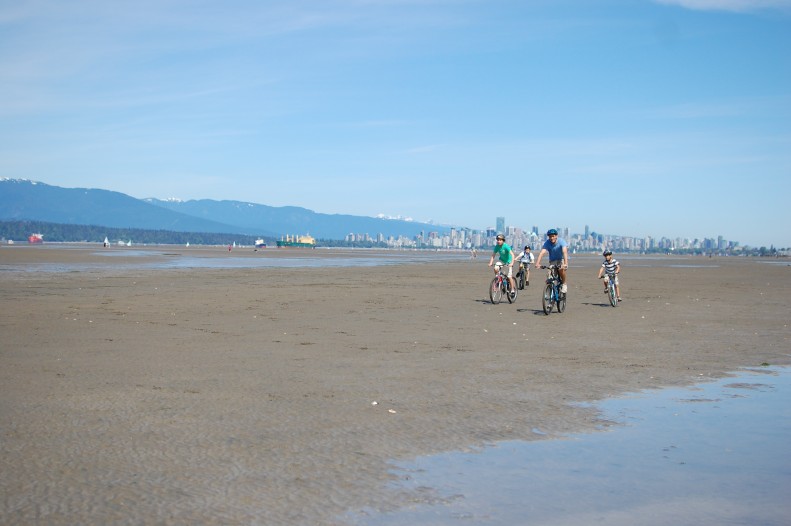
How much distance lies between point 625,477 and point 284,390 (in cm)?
474

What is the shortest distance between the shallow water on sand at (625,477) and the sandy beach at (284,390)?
334mm

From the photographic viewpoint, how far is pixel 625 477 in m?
6.07

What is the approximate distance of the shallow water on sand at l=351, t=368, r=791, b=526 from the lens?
5.20 metres


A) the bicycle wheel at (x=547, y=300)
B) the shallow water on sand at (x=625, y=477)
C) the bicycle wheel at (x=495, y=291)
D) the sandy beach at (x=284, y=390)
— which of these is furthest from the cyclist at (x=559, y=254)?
the shallow water on sand at (x=625, y=477)

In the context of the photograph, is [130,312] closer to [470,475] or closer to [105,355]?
[105,355]

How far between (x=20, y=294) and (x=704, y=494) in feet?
80.3

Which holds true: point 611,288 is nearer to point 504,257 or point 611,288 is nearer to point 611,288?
point 611,288

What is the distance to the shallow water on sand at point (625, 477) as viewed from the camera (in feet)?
17.1

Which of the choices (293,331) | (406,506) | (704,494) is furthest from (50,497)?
(293,331)

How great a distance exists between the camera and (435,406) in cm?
877

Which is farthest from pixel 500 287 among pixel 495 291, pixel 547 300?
pixel 547 300

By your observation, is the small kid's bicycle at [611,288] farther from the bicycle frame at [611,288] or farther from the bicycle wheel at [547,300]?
the bicycle wheel at [547,300]

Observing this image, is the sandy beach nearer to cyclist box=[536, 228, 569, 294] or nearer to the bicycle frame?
cyclist box=[536, 228, 569, 294]

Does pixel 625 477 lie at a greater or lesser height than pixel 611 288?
lesser
